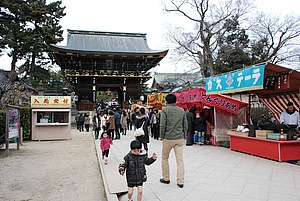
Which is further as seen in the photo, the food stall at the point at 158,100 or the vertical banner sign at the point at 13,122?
the food stall at the point at 158,100

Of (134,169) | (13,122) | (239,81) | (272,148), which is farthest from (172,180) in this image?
(13,122)

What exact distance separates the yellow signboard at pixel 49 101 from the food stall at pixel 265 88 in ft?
25.6

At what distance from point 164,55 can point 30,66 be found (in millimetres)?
14933

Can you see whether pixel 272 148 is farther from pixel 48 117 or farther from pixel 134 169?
pixel 48 117

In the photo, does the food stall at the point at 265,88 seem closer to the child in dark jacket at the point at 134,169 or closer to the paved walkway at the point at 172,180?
the paved walkway at the point at 172,180

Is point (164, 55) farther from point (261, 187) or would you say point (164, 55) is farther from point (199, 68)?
point (261, 187)

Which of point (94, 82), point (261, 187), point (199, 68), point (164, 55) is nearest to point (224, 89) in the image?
point (261, 187)

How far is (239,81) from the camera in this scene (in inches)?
267

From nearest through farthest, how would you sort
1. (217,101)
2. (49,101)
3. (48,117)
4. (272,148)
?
(272,148)
(217,101)
(49,101)
(48,117)

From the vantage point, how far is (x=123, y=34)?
32.3 meters

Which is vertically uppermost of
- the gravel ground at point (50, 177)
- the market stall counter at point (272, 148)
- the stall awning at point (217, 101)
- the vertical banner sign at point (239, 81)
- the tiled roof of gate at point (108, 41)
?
the tiled roof of gate at point (108, 41)

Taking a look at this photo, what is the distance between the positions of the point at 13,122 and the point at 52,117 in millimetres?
4375

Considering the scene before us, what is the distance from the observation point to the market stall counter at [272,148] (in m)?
5.95

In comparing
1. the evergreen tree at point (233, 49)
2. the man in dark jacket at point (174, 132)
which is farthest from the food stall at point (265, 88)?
the evergreen tree at point (233, 49)
